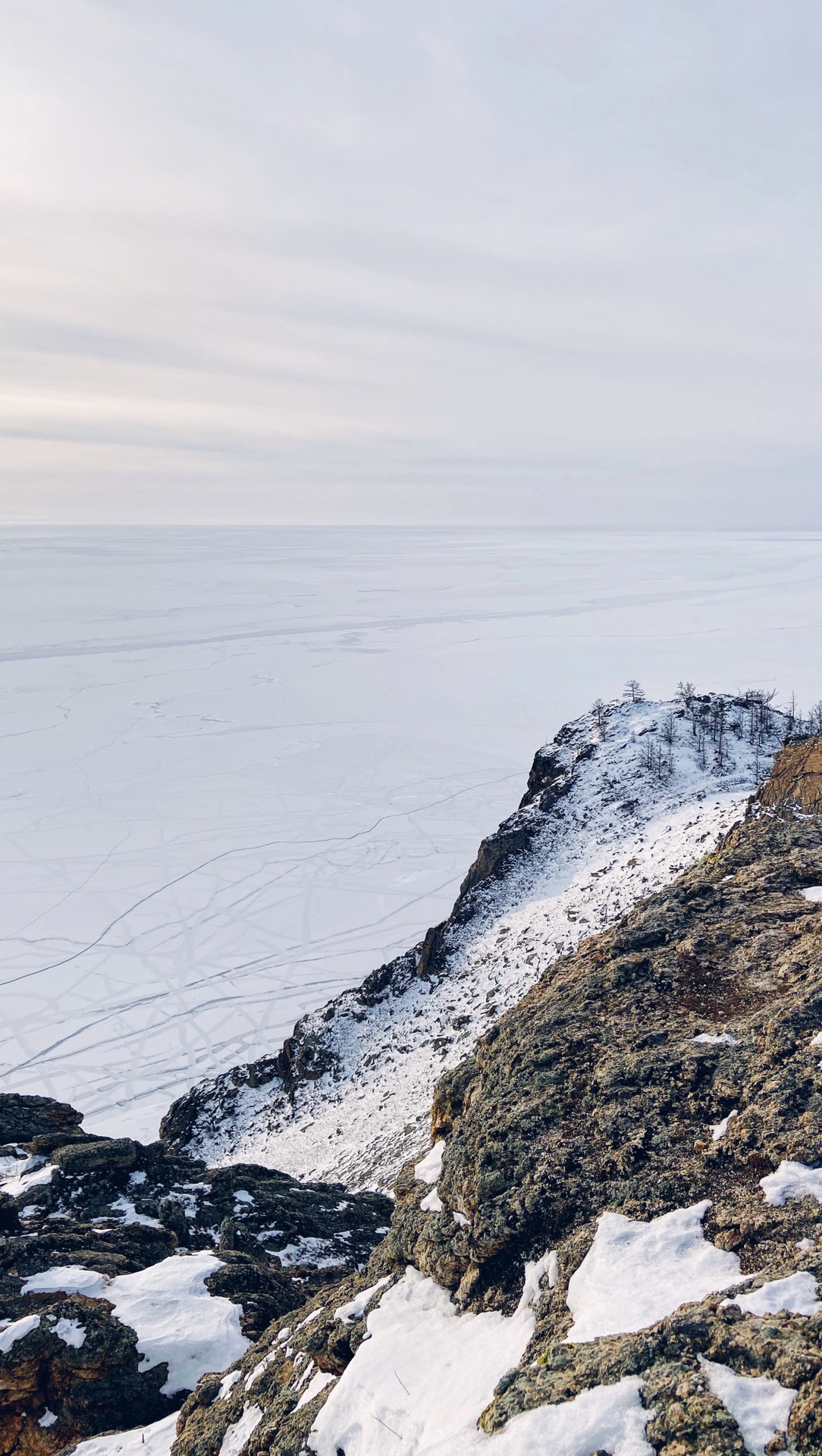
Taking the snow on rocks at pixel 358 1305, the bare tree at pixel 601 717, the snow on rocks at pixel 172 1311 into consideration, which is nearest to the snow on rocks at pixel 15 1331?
the snow on rocks at pixel 172 1311

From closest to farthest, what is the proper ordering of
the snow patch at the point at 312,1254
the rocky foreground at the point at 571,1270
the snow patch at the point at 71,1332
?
the rocky foreground at the point at 571,1270 < the snow patch at the point at 71,1332 < the snow patch at the point at 312,1254

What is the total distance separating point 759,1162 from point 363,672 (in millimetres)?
92370

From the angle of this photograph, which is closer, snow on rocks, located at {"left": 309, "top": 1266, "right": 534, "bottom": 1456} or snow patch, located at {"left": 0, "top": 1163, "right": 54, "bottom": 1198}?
snow on rocks, located at {"left": 309, "top": 1266, "right": 534, "bottom": 1456}

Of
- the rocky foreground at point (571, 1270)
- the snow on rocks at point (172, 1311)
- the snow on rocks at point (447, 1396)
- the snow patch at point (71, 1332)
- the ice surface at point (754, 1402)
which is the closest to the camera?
the ice surface at point (754, 1402)

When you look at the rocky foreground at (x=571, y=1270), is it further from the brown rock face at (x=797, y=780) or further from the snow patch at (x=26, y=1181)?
the brown rock face at (x=797, y=780)

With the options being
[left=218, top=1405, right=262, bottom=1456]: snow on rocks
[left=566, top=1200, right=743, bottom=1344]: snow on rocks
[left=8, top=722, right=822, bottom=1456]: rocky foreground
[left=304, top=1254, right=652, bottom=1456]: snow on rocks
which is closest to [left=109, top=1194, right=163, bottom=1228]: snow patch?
[left=8, top=722, right=822, bottom=1456]: rocky foreground

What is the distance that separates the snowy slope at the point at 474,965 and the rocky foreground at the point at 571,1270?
1004cm

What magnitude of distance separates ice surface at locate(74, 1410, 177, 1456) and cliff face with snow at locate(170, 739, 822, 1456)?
0.29 meters

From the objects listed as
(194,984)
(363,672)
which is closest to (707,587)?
(363,672)

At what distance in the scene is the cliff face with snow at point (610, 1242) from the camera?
181 inches

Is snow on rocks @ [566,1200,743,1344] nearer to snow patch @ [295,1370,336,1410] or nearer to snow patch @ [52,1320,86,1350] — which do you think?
snow patch @ [295,1370,336,1410]

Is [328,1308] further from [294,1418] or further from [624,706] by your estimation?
[624,706]

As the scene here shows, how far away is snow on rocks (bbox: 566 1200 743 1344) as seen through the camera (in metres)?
5.43

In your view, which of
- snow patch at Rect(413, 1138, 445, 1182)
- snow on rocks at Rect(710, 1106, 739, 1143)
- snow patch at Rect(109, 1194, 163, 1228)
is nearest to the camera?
snow on rocks at Rect(710, 1106, 739, 1143)
